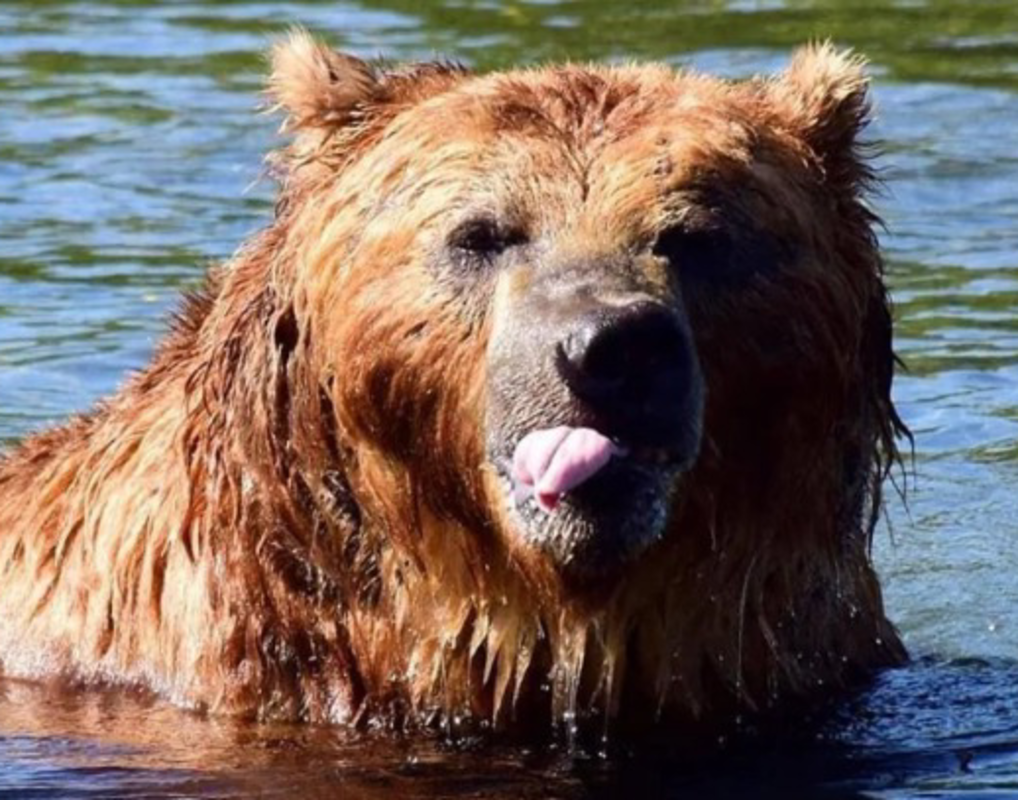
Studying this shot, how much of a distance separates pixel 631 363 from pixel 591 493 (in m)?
0.28

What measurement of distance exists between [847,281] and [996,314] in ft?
14.5

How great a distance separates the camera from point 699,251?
657 cm

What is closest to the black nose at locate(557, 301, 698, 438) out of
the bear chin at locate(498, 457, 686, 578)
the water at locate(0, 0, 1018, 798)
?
the bear chin at locate(498, 457, 686, 578)

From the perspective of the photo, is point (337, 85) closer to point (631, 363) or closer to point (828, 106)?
point (828, 106)

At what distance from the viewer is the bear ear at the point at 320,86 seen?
7.13m

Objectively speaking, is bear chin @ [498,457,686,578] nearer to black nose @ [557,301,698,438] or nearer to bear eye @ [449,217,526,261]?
black nose @ [557,301,698,438]

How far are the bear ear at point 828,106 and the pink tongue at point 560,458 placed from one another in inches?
44.7

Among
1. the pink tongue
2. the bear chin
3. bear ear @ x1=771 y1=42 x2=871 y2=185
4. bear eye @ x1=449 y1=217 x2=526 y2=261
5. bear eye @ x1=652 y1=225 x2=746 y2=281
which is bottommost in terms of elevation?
the bear chin

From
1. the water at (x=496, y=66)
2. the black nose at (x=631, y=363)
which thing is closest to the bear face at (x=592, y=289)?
the black nose at (x=631, y=363)

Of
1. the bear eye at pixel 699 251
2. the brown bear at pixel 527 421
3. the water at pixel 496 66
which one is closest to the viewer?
the brown bear at pixel 527 421

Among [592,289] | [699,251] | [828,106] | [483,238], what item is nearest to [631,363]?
[592,289]

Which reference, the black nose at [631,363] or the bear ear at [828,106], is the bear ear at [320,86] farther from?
the black nose at [631,363]

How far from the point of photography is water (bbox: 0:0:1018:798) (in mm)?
7059

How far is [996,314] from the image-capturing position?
1115 cm
